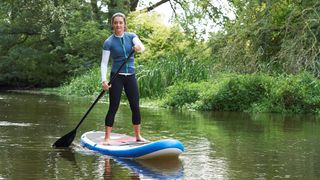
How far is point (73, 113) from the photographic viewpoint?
14594 mm

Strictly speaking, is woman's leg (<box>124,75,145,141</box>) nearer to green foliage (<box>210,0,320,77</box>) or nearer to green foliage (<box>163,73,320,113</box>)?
green foliage (<box>163,73,320,113</box>)

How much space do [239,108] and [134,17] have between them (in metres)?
14.3

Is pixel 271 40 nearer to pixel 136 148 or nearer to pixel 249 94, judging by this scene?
pixel 249 94

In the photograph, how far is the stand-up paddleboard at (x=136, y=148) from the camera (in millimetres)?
7203

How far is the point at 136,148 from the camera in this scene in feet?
24.2

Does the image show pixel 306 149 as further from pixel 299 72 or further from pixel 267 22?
pixel 267 22

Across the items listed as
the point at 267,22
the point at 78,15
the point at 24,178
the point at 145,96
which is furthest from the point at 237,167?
the point at 78,15

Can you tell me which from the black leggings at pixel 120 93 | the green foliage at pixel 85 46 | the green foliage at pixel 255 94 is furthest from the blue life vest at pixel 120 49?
the green foliage at pixel 85 46

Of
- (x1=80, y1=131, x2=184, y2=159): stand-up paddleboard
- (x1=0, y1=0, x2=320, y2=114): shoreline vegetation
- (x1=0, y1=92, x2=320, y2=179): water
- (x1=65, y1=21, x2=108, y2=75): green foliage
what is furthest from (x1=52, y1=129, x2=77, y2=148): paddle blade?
(x1=65, y1=21, x2=108, y2=75): green foliage

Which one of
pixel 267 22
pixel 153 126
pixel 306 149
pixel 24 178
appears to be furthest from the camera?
pixel 267 22

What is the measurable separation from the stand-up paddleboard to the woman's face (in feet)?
4.96

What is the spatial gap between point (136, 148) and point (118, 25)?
69.6 inches

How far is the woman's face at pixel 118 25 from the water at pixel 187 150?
5.48 ft

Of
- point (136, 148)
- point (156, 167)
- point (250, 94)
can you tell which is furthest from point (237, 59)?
point (156, 167)
